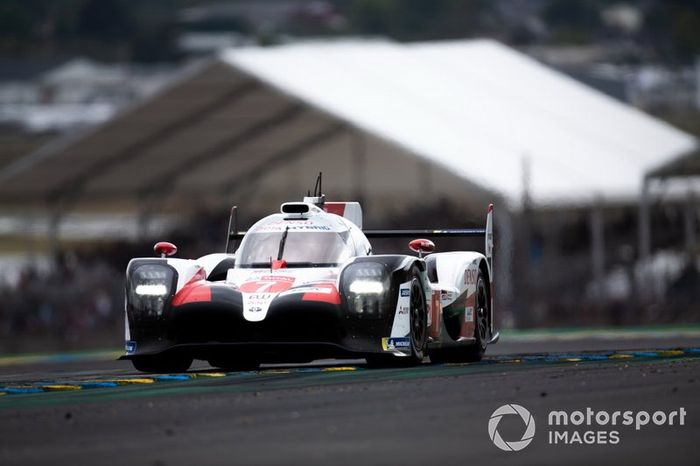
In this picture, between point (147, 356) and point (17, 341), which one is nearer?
point (147, 356)

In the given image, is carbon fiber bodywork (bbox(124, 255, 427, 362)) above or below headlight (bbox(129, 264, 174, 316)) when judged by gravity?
below

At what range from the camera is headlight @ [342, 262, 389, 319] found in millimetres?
14023

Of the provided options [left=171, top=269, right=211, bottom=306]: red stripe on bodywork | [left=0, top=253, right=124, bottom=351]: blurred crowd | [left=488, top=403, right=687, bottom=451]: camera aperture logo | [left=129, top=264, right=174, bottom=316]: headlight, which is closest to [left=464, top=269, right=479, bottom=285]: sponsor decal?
[left=171, top=269, right=211, bottom=306]: red stripe on bodywork

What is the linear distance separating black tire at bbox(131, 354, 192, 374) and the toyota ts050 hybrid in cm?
1

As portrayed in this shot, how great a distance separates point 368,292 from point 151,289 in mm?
1693

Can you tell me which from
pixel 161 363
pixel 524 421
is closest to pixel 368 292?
pixel 161 363

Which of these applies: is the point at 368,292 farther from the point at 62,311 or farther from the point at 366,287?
the point at 62,311

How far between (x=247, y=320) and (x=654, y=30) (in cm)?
15589

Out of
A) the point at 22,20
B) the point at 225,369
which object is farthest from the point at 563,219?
the point at 22,20

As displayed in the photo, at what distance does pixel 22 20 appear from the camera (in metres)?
150

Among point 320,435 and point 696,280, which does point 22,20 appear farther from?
point 320,435

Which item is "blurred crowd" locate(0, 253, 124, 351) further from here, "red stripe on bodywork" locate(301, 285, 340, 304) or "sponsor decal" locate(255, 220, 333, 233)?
"red stripe on bodywork" locate(301, 285, 340, 304)

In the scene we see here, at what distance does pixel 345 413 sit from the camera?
10.9m

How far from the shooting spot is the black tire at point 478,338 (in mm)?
16094
